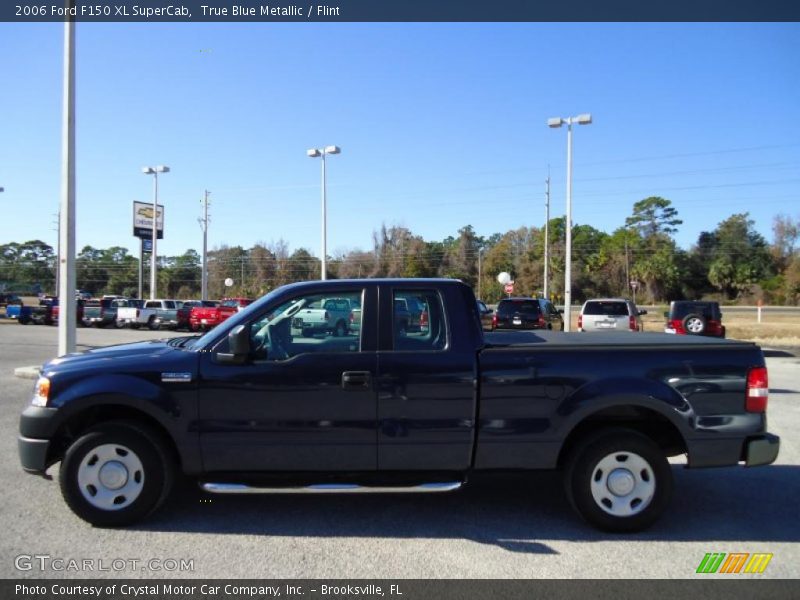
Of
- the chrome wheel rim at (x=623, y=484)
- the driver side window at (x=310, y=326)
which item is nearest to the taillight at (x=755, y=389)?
the chrome wheel rim at (x=623, y=484)

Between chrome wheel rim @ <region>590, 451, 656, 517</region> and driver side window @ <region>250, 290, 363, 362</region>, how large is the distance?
6.67 feet

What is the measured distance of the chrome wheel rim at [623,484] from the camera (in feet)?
14.2

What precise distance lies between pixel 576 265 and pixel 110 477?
241ft

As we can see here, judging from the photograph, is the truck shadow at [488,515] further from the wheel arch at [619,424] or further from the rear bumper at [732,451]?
the rear bumper at [732,451]

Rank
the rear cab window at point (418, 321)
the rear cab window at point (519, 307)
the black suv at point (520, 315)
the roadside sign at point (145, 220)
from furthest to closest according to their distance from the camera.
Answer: the roadside sign at point (145, 220) < the rear cab window at point (519, 307) < the black suv at point (520, 315) < the rear cab window at point (418, 321)

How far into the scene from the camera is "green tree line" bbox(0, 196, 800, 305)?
65.7m

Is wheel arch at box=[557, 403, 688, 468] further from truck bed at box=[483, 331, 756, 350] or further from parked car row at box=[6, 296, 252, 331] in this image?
parked car row at box=[6, 296, 252, 331]

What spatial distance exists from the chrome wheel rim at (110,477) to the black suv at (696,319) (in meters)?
15.5

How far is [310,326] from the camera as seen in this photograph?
15.1 feet

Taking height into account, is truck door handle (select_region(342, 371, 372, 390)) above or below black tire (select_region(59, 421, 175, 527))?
above

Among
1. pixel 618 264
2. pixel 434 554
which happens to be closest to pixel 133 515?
pixel 434 554

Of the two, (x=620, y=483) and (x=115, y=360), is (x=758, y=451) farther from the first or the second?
(x=115, y=360)

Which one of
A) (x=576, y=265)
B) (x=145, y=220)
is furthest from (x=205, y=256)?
(x=576, y=265)

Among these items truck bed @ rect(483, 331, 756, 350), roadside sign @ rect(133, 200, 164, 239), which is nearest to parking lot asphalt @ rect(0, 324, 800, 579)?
truck bed @ rect(483, 331, 756, 350)
